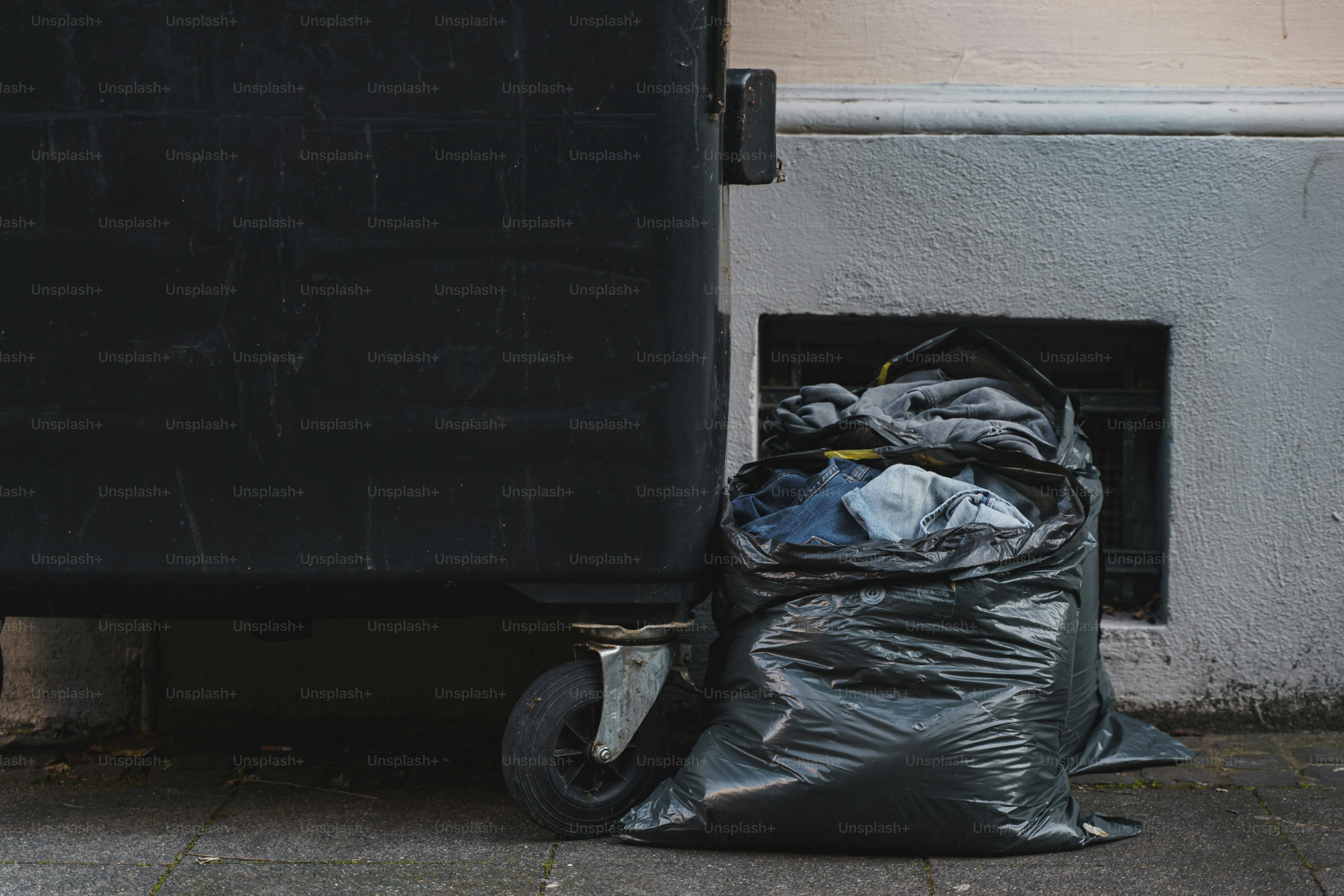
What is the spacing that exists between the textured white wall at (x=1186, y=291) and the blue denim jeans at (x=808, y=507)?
0.77m

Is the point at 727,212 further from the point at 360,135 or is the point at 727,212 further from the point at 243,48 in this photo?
the point at 243,48

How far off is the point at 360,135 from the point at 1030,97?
2.03 m

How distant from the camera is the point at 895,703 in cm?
242

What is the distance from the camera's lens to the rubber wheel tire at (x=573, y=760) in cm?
253

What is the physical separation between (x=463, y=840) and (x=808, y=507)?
112 cm

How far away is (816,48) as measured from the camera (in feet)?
11.5

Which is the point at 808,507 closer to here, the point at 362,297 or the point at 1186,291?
the point at 362,297

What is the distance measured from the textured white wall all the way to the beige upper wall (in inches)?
9.6

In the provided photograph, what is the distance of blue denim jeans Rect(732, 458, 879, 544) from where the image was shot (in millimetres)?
2520

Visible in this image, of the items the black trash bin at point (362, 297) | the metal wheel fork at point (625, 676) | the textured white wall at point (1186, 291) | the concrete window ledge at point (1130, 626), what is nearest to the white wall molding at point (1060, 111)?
the textured white wall at point (1186, 291)

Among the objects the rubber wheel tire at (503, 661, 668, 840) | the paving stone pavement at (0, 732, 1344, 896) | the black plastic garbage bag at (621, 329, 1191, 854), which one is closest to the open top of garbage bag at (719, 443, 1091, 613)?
the black plastic garbage bag at (621, 329, 1191, 854)

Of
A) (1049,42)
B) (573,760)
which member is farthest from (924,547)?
(1049,42)

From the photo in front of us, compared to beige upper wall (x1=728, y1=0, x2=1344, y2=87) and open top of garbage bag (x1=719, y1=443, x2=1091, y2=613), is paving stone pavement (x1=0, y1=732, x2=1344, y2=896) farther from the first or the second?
beige upper wall (x1=728, y1=0, x2=1344, y2=87)

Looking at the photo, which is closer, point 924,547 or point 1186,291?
point 924,547
